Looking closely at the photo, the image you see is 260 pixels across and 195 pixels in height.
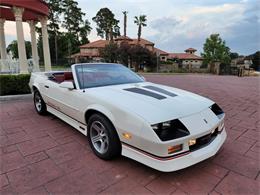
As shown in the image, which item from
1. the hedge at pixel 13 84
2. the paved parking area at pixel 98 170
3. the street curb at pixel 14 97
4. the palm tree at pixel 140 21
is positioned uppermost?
the palm tree at pixel 140 21

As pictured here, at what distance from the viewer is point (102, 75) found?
122 inches

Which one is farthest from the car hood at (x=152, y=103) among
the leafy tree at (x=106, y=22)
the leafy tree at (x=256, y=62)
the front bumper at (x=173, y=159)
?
the leafy tree at (x=256, y=62)

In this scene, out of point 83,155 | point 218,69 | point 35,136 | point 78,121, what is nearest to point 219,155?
point 83,155

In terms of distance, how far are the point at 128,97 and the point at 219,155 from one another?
1467 millimetres

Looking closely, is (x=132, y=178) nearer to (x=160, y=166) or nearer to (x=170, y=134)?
(x=160, y=166)

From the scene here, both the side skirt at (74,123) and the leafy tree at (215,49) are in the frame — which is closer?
the side skirt at (74,123)

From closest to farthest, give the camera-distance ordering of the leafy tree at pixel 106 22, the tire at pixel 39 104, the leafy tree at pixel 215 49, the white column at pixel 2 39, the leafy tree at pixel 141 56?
1. the tire at pixel 39 104
2. the white column at pixel 2 39
3. the leafy tree at pixel 141 56
4. the leafy tree at pixel 215 49
5. the leafy tree at pixel 106 22

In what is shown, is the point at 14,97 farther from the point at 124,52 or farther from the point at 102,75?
the point at 124,52

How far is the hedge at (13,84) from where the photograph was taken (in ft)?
19.2

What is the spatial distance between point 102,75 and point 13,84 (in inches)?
176

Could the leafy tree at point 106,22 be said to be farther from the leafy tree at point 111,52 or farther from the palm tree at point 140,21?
the leafy tree at point 111,52

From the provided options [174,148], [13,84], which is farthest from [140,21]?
[174,148]

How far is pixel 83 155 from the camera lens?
8.03 feet

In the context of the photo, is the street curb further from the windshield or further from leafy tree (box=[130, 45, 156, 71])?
leafy tree (box=[130, 45, 156, 71])
